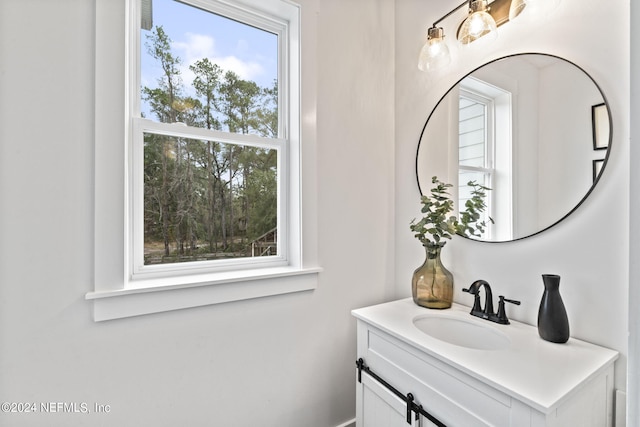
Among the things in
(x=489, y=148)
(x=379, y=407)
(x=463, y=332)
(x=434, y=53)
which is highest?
(x=434, y=53)

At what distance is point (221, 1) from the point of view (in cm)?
127

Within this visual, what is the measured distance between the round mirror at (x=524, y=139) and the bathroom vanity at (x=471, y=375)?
386mm

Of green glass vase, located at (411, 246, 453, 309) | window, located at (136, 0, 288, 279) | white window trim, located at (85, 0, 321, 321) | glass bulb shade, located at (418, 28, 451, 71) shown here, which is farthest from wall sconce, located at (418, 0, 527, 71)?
white window trim, located at (85, 0, 321, 321)

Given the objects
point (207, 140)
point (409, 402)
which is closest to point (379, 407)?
point (409, 402)

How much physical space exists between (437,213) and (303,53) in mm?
918

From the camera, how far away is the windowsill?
1.01 metres

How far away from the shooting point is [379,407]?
1.14 metres

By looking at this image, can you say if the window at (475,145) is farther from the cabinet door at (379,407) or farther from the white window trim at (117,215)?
the white window trim at (117,215)

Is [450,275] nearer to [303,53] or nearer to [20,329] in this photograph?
[303,53]

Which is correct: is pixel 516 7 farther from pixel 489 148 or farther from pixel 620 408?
pixel 620 408

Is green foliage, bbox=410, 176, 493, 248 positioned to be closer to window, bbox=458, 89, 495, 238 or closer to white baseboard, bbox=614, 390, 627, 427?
window, bbox=458, 89, 495, 238

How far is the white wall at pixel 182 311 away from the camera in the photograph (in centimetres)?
92

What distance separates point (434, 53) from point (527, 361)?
1187mm

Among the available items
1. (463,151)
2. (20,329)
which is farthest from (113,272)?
(463,151)
